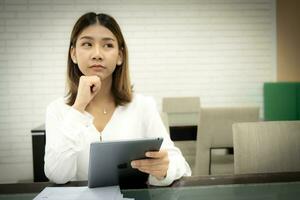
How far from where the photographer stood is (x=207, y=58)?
4.59 m

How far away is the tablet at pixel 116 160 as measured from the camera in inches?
39.8

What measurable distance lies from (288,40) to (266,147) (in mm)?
3022

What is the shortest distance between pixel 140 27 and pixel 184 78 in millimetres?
834

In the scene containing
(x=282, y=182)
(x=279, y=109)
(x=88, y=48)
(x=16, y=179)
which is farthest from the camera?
(x=16, y=179)

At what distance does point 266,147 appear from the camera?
5.30 ft

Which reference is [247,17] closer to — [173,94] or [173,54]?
[173,54]

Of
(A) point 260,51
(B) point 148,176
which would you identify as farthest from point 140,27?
(B) point 148,176

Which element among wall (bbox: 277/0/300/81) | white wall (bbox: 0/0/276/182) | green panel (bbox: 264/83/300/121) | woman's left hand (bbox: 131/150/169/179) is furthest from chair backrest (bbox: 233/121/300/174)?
white wall (bbox: 0/0/276/182)

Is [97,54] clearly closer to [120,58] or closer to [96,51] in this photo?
[96,51]

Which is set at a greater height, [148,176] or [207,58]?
[207,58]

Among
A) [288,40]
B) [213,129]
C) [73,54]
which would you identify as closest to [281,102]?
[288,40]

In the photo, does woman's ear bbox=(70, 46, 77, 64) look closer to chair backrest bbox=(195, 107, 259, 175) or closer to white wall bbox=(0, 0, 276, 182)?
chair backrest bbox=(195, 107, 259, 175)

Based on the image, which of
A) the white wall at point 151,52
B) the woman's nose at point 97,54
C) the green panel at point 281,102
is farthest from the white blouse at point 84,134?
the white wall at point 151,52

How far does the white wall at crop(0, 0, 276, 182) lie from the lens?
4.31 m
